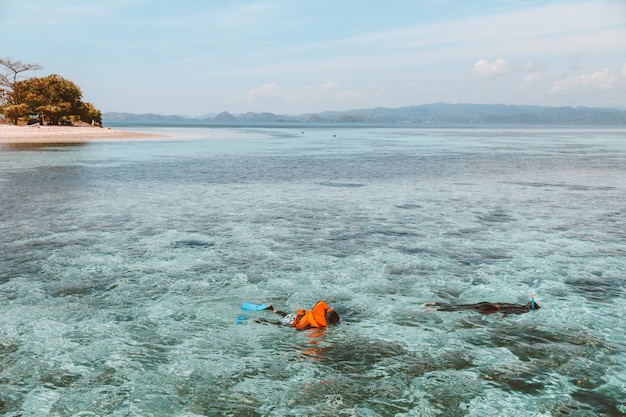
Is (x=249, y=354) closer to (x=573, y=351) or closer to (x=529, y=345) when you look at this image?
(x=529, y=345)

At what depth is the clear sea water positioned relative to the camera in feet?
32.7

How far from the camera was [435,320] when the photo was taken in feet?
44.5

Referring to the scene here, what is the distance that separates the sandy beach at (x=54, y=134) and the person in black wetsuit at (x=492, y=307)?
98734mm

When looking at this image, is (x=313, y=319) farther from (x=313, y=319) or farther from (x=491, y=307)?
(x=491, y=307)

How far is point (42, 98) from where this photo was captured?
111 meters

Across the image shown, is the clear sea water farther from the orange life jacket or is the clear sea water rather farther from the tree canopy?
the tree canopy

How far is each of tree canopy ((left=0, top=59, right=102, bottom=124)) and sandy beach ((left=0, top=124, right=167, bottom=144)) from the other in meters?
4.01

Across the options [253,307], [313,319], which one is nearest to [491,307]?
[313,319]

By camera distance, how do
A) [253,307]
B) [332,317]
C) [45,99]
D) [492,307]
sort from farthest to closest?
[45,99]
[492,307]
[253,307]
[332,317]

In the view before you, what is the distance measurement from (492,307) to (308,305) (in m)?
5.23

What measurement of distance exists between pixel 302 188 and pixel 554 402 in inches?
1157

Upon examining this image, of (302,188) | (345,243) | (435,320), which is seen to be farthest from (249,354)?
(302,188)

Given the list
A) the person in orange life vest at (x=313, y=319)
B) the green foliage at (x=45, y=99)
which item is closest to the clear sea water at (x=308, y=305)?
the person in orange life vest at (x=313, y=319)

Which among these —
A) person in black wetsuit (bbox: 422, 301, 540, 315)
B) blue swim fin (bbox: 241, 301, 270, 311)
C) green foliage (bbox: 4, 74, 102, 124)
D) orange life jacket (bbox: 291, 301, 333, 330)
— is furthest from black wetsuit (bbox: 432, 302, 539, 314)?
green foliage (bbox: 4, 74, 102, 124)
